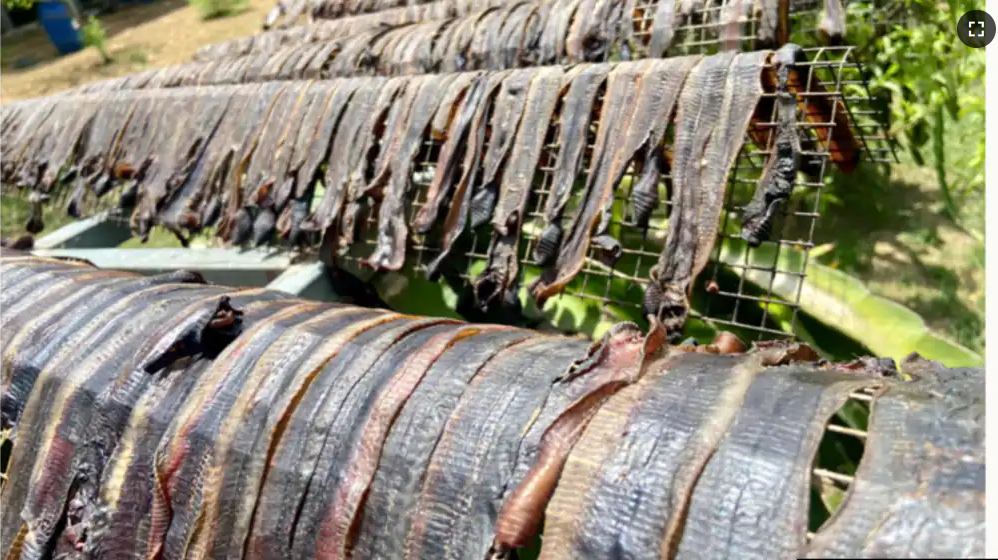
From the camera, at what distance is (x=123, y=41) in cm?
1516

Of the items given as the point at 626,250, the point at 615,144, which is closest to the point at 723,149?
the point at 615,144

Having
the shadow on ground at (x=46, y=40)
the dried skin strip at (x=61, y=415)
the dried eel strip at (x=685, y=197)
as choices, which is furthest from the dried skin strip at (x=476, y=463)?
the shadow on ground at (x=46, y=40)

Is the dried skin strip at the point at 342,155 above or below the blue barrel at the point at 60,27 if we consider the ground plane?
below

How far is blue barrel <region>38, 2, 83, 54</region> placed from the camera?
15023mm

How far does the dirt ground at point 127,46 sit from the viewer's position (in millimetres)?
13398

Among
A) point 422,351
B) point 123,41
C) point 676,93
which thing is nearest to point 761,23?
point 676,93

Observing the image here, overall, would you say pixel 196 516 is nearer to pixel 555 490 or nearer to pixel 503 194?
pixel 555 490

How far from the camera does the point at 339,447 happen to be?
142cm

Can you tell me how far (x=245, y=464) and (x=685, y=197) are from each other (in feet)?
6.11

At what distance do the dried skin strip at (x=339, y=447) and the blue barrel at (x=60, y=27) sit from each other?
1706 centimetres

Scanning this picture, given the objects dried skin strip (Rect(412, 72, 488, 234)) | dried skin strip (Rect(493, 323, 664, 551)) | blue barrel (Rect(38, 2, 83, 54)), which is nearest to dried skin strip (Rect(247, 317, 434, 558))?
dried skin strip (Rect(493, 323, 664, 551))

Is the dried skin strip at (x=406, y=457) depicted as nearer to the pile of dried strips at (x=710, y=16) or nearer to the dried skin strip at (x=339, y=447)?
the dried skin strip at (x=339, y=447)

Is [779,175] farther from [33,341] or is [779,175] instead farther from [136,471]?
[33,341]

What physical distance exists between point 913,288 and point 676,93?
3726 millimetres
